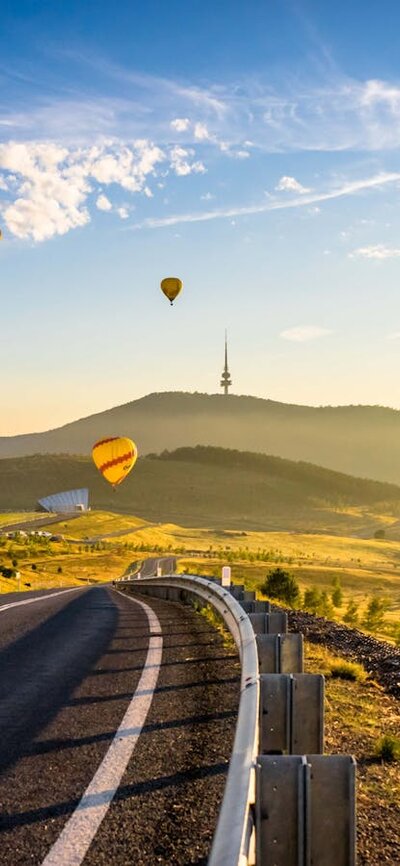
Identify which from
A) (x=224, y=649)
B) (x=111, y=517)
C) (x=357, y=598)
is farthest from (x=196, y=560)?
(x=224, y=649)

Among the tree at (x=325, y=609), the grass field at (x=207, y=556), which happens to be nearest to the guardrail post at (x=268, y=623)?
the tree at (x=325, y=609)

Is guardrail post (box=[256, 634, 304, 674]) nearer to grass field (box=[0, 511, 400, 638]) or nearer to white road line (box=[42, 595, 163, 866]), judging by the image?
white road line (box=[42, 595, 163, 866])

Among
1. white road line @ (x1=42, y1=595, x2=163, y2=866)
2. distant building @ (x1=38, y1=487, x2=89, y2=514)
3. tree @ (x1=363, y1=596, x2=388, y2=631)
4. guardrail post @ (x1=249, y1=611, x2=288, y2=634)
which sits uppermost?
distant building @ (x1=38, y1=487, x2=89, y2=514)

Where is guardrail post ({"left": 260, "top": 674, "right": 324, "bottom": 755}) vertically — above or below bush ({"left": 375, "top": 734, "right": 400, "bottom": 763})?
above

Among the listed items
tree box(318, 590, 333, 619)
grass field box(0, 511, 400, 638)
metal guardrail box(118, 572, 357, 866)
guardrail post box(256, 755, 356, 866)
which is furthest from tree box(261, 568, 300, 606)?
guardrail post box(256, 755, 356, 866)

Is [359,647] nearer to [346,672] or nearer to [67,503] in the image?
[346,672]

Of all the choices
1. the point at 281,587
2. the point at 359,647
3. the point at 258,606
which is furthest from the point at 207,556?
the point at 258,606
